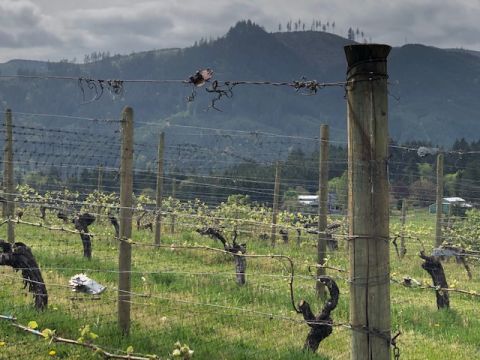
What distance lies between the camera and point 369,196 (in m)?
3.35

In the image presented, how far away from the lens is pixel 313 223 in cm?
2192

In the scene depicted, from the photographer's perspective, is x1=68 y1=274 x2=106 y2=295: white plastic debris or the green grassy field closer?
the green grassy field

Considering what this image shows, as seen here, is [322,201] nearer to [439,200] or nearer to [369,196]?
[369,196]

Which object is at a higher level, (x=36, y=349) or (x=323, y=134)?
(x=323, y=134)

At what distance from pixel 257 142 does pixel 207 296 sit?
3.30 m

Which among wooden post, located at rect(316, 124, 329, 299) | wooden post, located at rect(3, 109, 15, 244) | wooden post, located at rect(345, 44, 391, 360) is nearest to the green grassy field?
wooden post, located at rect(316, 124, 329, 299)

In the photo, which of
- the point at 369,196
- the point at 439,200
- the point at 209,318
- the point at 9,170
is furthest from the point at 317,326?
the point at 439,200

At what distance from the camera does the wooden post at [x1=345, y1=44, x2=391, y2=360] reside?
131 inches

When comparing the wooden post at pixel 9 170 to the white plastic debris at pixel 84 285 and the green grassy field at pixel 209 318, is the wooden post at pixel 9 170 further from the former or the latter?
the white plastic debris at pixel 84 285

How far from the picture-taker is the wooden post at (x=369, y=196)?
3318mm

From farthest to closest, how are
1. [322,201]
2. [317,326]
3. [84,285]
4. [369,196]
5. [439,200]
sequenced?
[439,200]
[322,201]
[84,285]
[317,326]
[369,196]

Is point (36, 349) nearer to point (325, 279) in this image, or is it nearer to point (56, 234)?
point (325, 279)

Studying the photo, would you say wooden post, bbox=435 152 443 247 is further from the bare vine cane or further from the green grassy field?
the bare vine cane

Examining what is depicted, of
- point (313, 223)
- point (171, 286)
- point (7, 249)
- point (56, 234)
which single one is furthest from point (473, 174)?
point (7, 249)
